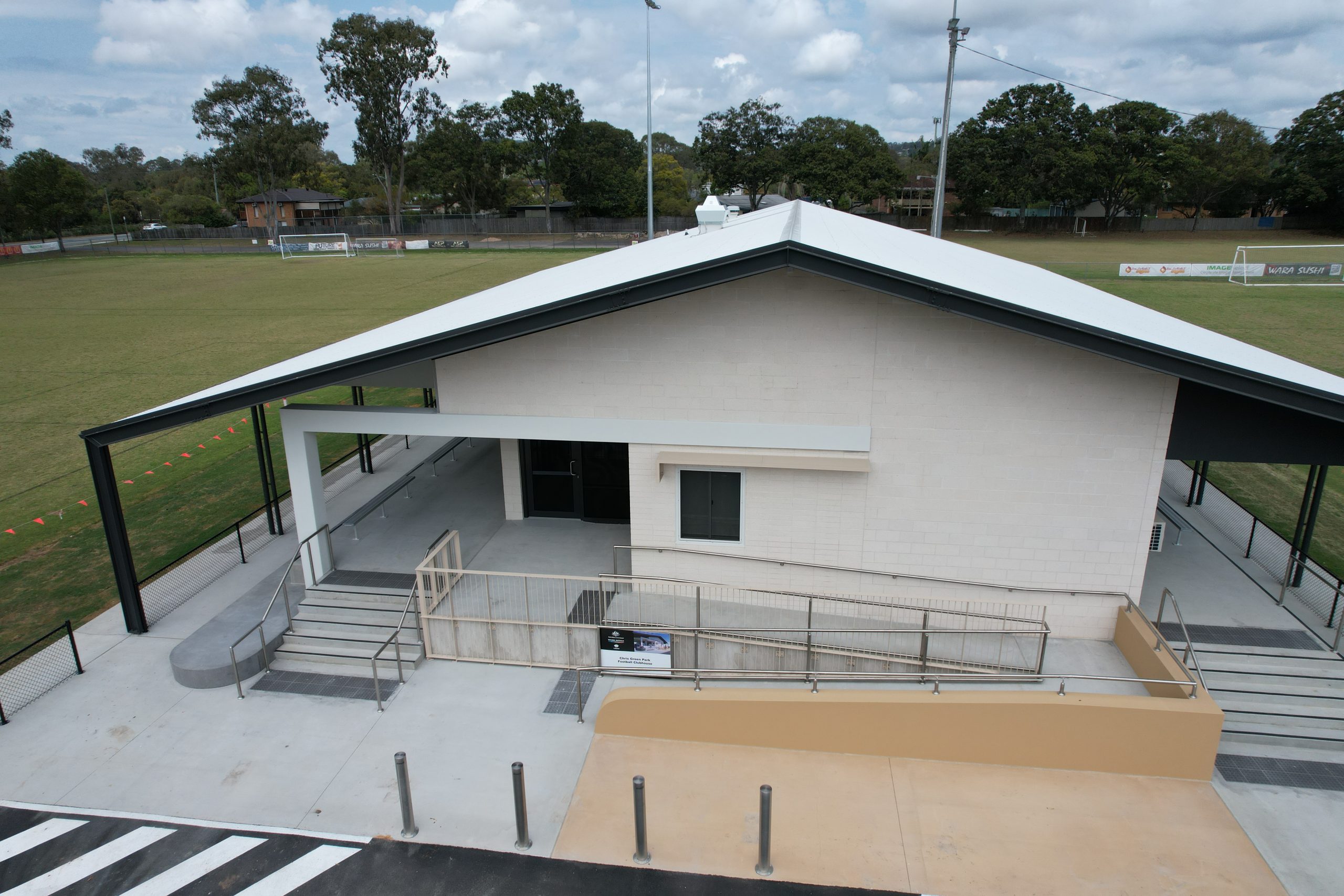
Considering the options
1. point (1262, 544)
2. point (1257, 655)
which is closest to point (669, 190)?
point (1262, 544)

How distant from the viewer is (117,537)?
1217 centimetres

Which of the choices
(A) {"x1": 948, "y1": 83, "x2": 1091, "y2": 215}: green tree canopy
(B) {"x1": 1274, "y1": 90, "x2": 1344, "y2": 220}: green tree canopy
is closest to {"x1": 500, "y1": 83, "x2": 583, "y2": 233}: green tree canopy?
(A) {"x1": 948, "y1": 83, "x2": 1091, "y2": 215}: green tree canopy

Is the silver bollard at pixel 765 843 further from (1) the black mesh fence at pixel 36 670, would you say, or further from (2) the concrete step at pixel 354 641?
(1) the black mesh fence at pixel 36 670

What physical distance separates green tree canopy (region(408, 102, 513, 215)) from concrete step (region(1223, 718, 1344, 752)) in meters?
96.9

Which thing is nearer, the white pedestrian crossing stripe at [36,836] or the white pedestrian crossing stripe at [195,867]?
the white pedestrian crossing stripe at [195,867]

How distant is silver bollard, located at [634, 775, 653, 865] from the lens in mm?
8000

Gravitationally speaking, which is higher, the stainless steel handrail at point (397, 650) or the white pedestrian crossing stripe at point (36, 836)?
the stainless steel handrail at point (397, 650)

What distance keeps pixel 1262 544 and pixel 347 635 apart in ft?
53.3

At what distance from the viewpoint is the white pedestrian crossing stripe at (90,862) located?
8000 millimetres

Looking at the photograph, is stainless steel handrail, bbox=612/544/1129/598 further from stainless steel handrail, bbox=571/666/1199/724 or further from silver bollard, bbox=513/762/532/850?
silver bollard, bbox=513/762/532/850

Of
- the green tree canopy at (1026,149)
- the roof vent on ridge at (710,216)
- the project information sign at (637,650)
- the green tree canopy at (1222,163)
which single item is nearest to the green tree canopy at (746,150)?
the green tree canopy at (1026,149)

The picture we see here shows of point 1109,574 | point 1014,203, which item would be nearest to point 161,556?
point 1109,574

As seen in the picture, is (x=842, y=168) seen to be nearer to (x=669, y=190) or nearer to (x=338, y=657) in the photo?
(x=669, y=190)

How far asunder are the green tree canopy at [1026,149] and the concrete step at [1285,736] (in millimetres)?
80652
